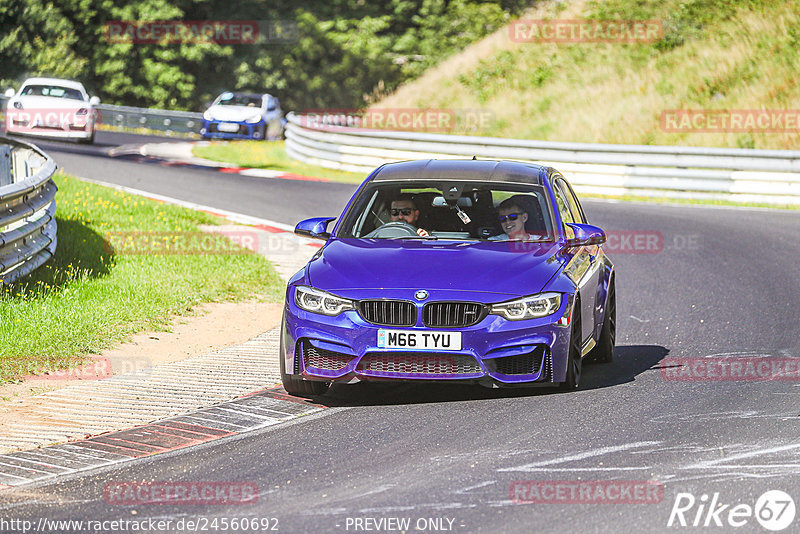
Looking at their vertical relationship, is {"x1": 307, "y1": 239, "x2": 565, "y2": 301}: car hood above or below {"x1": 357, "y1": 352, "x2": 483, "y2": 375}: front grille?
above

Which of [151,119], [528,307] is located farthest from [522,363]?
[151,119]

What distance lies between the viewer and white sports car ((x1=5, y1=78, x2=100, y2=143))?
30466mm

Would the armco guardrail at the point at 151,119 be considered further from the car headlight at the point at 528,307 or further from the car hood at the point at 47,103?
the car headlight at the point at 528,307

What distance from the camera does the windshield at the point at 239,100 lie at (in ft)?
121

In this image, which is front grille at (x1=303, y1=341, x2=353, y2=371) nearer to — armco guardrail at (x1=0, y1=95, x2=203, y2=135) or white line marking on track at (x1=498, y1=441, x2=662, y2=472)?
white line marking on track at (x1=498, y1=441, x2=662, y2=472)

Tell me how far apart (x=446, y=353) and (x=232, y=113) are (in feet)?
97.2

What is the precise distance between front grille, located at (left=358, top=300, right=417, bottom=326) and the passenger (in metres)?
1.40

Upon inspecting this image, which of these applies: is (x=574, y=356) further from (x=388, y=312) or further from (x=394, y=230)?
(x=394, y=230)

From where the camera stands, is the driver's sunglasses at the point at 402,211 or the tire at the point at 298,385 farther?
the driver's sunglasses at the point at 402,211

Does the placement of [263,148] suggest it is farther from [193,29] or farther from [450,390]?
[450,390]

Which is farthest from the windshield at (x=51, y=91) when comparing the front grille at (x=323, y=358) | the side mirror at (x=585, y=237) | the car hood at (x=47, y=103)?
the front grille at (x=323, y=358)

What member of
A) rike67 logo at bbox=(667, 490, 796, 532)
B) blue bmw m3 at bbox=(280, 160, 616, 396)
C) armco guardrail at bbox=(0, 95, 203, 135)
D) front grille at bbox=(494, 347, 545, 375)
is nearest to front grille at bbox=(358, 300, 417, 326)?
blue bmw m3 at bbox=(280, 160, 616, 396)

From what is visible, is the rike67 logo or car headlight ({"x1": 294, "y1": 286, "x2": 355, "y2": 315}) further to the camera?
car headlight ({"x1": 294, "y1": 286, "x2": 355, "y2": 315})

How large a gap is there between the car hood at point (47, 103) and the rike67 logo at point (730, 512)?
89.6ft
